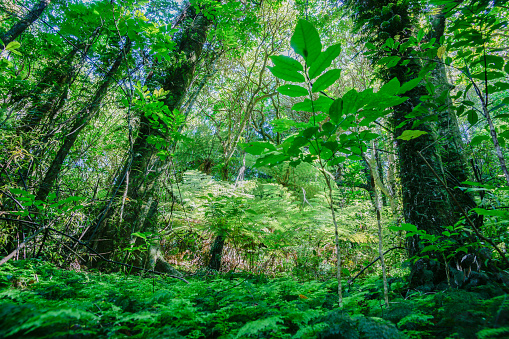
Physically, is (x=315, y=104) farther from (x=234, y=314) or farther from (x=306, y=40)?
(x=234, y=314)

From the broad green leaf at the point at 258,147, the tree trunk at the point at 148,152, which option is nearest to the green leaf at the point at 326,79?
the broad green leaf at the point at 258,147

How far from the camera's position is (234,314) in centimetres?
109

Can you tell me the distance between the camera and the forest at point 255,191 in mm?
830

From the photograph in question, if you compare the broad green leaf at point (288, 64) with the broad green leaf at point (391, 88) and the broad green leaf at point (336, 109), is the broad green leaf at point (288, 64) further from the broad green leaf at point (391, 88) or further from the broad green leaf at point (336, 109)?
the broad green leaf at point (391, 88)

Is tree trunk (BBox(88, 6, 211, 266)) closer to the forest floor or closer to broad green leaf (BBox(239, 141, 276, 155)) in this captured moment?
the forest floor

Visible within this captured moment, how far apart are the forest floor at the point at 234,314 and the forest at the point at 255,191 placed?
0.03 ft

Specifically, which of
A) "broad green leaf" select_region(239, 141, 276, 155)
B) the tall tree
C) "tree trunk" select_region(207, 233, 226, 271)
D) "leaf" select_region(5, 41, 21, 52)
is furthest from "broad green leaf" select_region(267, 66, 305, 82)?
"tree trunk" select_region(207, 233, 226, 271)

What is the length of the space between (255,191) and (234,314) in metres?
4.42

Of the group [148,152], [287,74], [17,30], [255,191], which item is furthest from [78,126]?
[255,191]

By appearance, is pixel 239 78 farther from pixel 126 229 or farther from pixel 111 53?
pixel 126 229

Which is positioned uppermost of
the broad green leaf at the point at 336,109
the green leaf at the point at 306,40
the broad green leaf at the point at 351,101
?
the green leaf at the point at 306,40

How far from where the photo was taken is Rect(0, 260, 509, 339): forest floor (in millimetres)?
611

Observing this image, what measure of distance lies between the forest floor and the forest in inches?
0.4

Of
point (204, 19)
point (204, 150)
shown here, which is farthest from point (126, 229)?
point (204, 150)
